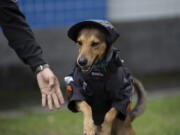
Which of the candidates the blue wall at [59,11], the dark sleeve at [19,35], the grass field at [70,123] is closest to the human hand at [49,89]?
the dark sleeve at [19,35]

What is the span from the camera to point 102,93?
575 centimetres

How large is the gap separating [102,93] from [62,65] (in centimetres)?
423

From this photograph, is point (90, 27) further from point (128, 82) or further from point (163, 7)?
point (163, 7)

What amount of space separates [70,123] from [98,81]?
2.73m

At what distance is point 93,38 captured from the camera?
5891mm

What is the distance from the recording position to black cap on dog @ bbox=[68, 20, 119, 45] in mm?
5789

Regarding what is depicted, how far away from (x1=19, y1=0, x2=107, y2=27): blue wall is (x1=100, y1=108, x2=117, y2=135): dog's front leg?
422cm

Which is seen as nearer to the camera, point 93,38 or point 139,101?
point 93,38

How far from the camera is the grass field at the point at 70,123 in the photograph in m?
7.91

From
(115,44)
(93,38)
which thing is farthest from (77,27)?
(115,44)

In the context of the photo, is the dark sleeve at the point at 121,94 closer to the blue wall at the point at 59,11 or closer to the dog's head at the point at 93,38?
the dog's head at the point at 93,38

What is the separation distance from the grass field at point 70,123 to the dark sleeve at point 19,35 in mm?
2994

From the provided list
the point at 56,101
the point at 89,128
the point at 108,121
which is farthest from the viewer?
the point at 108,121

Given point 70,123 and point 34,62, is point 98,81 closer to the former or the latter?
point 34,62
